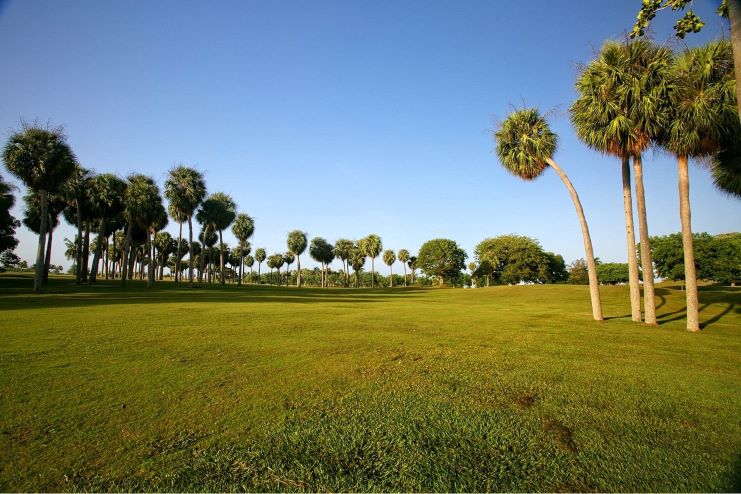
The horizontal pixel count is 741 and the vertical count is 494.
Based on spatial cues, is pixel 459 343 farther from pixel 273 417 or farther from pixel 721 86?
pixel 721 86

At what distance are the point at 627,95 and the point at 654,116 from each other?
151cm

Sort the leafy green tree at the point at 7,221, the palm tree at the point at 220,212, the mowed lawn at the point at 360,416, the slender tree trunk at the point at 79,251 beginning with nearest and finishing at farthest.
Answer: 1. the mowed lawn at the point at 360,416
2. the leafy green tree at the point at 7,221
3. the slender tree trunk at the point at 79,251
4. the palm tree at the point at 220,212

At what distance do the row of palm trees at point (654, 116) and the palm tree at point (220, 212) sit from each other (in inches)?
2429

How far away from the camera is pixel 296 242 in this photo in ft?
318

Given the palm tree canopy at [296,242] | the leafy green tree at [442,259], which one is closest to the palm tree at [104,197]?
the palm tree canopy at [296,242]

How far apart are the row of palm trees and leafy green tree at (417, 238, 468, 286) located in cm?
8473

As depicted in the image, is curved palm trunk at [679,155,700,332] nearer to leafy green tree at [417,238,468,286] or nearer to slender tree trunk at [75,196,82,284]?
slender tree trunk at [75,196,82,284]

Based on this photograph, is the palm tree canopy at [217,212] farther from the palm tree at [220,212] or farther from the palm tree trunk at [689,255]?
the palm tree trunk at [689,255]

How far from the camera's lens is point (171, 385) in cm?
608

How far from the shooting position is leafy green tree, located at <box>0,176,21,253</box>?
136 feet

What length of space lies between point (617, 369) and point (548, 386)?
8.70 feet

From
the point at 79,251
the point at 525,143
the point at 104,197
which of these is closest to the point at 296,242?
the point at 104,197

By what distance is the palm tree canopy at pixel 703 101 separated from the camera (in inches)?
539

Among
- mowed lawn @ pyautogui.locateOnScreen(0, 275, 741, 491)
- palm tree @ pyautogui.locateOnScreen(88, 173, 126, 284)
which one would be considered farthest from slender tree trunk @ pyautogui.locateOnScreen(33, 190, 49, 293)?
mowed lawn @ pyautogui.locateOnScreen(0, 275, 741, 491)
